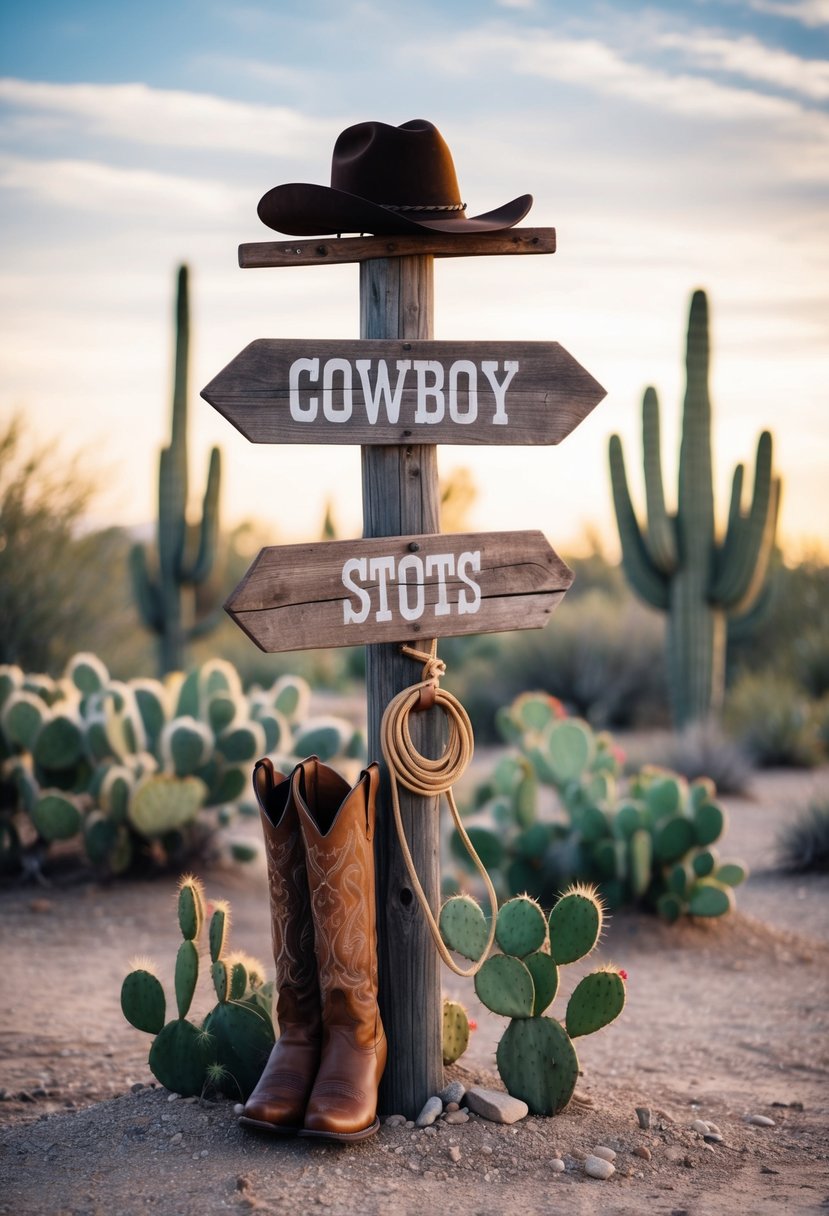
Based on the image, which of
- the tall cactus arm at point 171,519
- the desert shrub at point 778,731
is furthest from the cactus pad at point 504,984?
the tall cactus arm at point 171,519

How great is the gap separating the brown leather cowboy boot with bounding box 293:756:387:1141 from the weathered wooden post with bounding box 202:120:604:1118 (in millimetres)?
159

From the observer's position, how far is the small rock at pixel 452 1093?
11.1ft

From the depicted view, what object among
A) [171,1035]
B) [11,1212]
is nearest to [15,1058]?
[171,1035]

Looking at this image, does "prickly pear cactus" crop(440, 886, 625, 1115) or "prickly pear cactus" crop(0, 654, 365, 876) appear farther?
"prickly pear cactus" crop(0, 654, 365, 876)

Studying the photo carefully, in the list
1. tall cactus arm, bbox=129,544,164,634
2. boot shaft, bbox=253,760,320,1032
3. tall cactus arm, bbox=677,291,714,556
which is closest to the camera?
boot shaft, bbox=253,760,320,1032

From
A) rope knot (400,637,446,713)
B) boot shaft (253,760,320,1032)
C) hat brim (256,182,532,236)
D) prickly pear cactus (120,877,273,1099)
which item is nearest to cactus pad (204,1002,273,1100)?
prickly pear cactus (120,877,273,1099)

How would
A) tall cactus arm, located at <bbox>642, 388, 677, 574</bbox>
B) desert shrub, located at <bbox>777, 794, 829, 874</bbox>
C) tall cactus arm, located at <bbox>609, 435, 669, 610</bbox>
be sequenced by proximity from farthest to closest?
tall cactus arm, located at <bbox>609, 435, 669, 610</bbox>
tall cactus arm, located at <bbox>642, 388, 677, 574</bbox>
desert shrub, located at <bbox>777, 794, 829, 874</bbox>

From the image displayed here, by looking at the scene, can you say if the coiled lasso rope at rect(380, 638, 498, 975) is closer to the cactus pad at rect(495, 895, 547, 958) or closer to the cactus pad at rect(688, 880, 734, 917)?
the cactus pad at rect(495, 895, 547, 958)

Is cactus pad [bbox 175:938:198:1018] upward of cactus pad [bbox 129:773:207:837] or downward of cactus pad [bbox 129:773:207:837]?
downward

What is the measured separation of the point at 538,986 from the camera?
3486 millimetres

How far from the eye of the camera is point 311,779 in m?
3.34

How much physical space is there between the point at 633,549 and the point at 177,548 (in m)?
4.71

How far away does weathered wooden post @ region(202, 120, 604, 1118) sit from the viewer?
320 cm

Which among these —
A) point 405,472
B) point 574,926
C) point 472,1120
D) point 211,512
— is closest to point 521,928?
point 574,926
